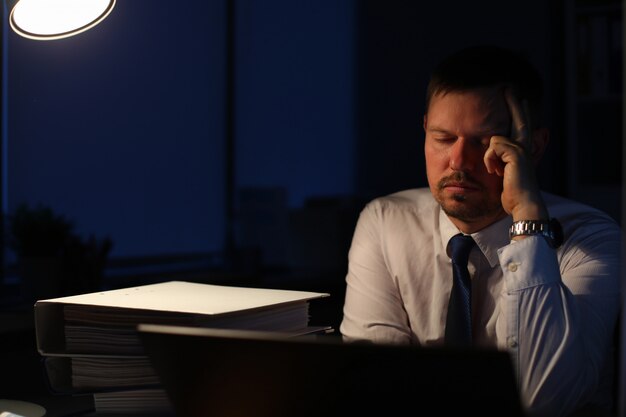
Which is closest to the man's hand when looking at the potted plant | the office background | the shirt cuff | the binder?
the shirt cuff

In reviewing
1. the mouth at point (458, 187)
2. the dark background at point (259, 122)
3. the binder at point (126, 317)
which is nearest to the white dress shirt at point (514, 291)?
the mouth at point (458, 187)

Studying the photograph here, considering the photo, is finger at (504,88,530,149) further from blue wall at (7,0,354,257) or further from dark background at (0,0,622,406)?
blue wall at (7,0,354,257)

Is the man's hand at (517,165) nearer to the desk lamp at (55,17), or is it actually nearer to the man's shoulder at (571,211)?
the man's shoulder at (571,211)

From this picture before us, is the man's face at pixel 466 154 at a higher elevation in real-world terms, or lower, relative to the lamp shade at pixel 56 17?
lower

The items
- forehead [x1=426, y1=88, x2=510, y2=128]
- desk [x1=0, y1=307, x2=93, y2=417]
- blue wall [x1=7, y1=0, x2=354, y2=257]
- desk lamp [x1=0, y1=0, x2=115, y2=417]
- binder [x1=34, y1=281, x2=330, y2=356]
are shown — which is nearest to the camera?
binder [x1=34, y1=281, x2=330, y2=356]

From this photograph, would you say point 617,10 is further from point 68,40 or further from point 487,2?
point 68,40

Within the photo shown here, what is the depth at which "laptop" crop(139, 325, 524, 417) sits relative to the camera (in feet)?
1.87

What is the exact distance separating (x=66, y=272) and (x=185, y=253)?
113cm

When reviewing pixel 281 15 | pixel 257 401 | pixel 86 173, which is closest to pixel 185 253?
pixel 86 173

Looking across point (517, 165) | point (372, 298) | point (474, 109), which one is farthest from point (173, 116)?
point (517, 165)

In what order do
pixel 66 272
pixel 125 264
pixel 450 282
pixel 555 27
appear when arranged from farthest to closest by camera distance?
pixel 555 27 < pixel 125 264 < pixel 66 272 < pixel 450 282

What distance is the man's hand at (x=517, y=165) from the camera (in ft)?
4.66

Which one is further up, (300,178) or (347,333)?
(300,178)

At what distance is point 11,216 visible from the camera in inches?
86.3
